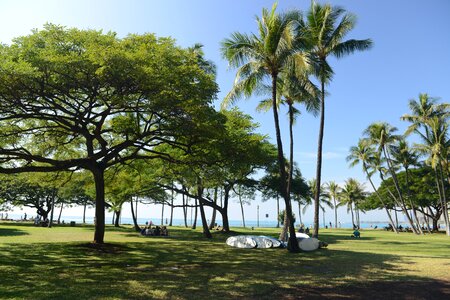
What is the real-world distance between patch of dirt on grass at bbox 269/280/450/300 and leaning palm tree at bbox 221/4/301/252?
8884 mm

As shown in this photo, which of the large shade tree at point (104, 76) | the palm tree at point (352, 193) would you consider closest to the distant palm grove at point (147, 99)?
the large shade tree at point (104, 76)

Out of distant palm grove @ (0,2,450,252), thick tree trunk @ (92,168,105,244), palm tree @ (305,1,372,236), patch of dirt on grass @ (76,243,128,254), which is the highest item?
palm tree @ (305,1,372,236)

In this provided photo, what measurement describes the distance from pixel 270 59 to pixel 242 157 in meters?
5.68

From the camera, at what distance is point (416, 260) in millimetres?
16062

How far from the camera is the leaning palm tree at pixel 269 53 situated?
18.7 m

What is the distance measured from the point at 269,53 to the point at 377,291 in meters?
13.3

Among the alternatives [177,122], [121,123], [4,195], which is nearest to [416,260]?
[177,122]

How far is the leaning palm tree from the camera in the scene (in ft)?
61.3

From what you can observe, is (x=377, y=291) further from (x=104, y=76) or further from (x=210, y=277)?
(x=104, y=76)

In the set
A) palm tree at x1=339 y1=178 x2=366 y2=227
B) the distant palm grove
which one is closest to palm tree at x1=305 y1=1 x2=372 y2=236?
the distant palm grove

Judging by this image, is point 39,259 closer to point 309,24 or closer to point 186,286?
point 186,286

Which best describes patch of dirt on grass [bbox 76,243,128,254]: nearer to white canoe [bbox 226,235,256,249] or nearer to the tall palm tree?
white canoe [bbox 226,235,256,249]

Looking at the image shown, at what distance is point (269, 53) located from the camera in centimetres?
1878

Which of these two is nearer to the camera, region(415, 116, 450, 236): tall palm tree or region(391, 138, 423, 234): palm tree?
region(415, 116, 450, 236): tall palm tree
